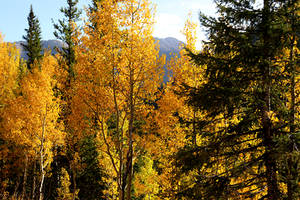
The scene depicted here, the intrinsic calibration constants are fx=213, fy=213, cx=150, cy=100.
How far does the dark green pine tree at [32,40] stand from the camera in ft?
95.5

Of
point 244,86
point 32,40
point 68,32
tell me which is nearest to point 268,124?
point 244,86

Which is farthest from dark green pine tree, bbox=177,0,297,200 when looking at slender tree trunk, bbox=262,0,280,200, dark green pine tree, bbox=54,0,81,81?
dark green pine tree, bbox=54,0,81,81

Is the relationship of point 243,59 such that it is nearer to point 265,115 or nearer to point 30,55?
point 265,115

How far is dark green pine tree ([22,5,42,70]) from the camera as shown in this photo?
95.5 feet

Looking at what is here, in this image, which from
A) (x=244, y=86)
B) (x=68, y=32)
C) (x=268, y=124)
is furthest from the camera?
(x=68, y=32)

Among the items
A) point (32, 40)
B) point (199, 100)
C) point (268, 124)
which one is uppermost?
point (32, 40)

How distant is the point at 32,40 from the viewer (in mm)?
29219

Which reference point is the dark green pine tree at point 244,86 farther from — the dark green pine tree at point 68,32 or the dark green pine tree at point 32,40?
the dark green pine tree at point 32,40

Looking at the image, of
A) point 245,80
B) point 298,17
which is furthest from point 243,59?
Result: point 298,17

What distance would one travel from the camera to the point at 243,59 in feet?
15.8

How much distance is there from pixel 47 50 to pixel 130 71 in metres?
20.1

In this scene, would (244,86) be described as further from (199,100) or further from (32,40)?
(32,40)

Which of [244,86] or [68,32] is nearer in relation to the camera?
[244,86]

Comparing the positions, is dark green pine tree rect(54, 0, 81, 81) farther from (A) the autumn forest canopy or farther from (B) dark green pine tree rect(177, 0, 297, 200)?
(B) dark green pine tree rect(177, 0, 297, 200)
